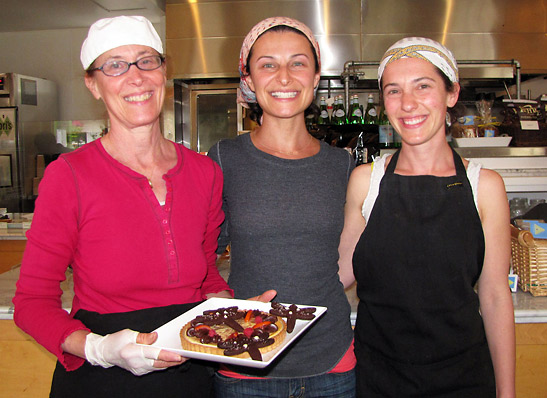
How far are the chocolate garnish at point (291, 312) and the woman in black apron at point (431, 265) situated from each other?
292mm

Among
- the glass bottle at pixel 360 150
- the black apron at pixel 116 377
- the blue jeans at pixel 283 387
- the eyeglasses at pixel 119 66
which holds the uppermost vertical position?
the eyeglasses at pixel 119 66

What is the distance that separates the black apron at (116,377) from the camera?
125cm

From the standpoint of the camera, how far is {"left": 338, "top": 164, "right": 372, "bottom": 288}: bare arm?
63.2 inches

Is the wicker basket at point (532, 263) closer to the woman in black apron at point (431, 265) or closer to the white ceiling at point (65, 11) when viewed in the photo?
the woman in black apron at point (431, 265)

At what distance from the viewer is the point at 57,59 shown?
21.9 feet

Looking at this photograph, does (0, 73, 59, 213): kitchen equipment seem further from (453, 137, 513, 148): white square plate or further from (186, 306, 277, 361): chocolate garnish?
(186, 306, 277, 361): chocolate garnish

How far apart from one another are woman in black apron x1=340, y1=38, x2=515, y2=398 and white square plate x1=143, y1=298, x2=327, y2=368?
0.98ft

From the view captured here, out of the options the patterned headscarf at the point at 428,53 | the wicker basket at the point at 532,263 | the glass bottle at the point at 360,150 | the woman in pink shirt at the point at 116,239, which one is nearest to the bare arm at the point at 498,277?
the patterned headscarf at the point at 428,53

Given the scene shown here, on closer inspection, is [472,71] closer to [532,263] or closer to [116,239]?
[532,263]

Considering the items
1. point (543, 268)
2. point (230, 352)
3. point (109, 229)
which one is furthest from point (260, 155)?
point (543, 268)

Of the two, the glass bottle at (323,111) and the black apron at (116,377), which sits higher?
the glass bottle at (323,111)

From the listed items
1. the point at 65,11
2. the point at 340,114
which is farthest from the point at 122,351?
the point at 65,11

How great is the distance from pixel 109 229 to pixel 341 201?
2.46 feet

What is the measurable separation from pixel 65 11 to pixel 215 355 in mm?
5936
